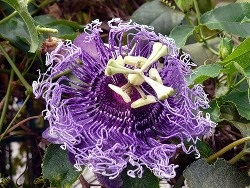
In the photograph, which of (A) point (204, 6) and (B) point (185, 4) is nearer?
(B) point (185, 4)

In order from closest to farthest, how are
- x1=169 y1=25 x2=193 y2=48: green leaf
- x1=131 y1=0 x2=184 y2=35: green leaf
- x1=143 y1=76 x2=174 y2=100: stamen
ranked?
x1=143 y1=76 x2=174 y2=100: stamen, x1=169 y1=25 x2=193 y2=48: green leaf, x1=131 y1=0 x2=184 y2=35: green leaf

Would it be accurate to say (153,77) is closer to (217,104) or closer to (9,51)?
(217,104)

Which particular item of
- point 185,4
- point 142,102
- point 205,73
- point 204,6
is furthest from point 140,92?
point 204,6

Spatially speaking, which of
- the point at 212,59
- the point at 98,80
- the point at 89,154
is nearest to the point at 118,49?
the point at 98,80

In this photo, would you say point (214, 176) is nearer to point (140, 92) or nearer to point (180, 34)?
point (140, 92)

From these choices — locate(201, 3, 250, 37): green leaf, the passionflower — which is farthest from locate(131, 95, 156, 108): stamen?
locate(201, 3, 250, 37): green leaf

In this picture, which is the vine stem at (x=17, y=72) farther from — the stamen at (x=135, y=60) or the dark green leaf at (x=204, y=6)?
the dark green leaf at (x=204, y=6)

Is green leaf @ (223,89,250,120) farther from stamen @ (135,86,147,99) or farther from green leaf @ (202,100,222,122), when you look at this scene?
stamen @ (135,86,147,99)
